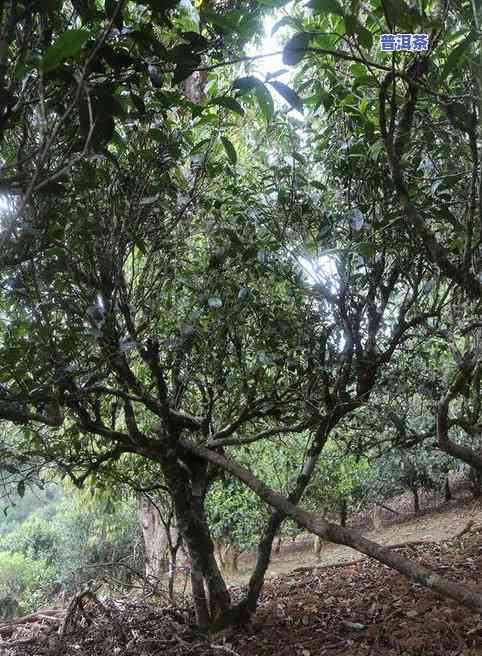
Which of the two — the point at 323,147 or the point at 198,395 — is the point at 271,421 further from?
the point at 323,147

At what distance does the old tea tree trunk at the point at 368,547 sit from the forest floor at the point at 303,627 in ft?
2.29

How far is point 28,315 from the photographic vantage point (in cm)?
225

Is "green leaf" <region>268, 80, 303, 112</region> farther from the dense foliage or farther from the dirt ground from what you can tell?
the dirt ground

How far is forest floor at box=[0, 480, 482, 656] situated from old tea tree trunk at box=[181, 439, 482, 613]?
697mm

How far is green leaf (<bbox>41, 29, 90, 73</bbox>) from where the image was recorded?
948mm

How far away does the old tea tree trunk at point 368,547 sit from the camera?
166 cm

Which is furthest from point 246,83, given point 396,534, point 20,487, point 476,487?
point 476,487

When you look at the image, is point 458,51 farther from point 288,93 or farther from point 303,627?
point 303,627

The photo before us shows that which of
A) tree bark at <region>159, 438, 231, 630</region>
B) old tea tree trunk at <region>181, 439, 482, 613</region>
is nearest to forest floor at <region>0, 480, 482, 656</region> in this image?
tree bark at <region>159, 438, 231, 630</region>

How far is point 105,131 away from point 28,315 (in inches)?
45.3

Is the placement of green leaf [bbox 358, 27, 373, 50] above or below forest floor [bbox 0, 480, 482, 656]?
above

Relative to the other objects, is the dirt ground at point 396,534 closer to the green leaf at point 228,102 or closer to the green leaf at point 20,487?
the green leaf at point 20,487

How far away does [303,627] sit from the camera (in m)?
3.03

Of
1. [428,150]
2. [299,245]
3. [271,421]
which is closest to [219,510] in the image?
[271,421]
